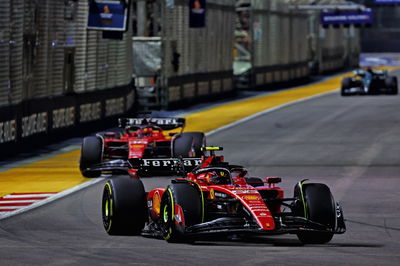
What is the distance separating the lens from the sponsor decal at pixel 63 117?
32.8 meters

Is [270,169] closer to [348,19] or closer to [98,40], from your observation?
[98,40]

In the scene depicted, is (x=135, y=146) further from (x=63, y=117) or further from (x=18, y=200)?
(x=63, y=117)

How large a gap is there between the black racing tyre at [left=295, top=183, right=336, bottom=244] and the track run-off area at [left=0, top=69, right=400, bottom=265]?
0.13m

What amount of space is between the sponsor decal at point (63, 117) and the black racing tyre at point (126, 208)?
56.5ft

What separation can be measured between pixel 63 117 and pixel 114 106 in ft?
18.1

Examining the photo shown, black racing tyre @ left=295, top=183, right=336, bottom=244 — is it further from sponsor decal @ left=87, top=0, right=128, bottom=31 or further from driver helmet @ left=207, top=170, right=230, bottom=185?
sponsor decal @ left=87, top=0, right=128, bottom=31

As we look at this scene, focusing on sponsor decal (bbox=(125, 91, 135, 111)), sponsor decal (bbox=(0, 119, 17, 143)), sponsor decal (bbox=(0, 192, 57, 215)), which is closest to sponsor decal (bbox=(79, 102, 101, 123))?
sponsor decal (bbox=(125, 91, 135, 111))

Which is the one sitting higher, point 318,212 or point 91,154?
point 318,212

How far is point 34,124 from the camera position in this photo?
3081 centimetres

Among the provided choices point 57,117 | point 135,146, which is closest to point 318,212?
point 135,146

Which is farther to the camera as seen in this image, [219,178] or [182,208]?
[219,178]

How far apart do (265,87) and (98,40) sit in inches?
1091

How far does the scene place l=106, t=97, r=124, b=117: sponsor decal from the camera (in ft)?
125

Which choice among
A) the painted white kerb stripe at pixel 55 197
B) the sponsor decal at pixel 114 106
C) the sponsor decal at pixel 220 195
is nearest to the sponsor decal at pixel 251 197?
the sponsor decal at pixel 220 195
